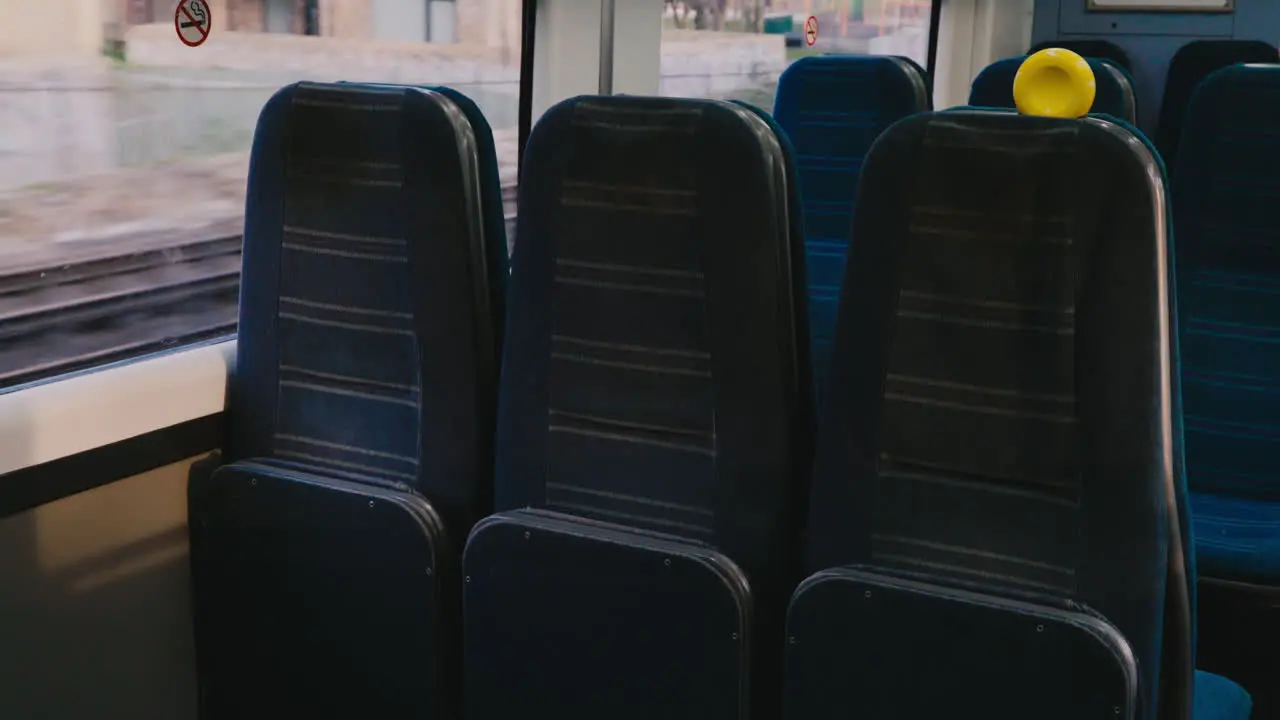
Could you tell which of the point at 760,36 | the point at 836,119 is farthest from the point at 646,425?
the point at 760,36

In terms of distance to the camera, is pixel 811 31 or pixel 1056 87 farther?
pixel 811 31

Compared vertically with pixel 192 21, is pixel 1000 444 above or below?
below

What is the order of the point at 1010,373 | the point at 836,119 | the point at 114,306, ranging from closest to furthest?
the point at 1010,373, the point at 114,306, the point at 836,119

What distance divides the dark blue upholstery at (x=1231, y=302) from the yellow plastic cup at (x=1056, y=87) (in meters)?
1.01

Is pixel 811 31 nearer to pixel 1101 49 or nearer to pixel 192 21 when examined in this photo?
pixel 1101 49

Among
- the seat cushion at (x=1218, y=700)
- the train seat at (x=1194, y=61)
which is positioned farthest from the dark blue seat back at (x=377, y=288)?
the train seat at (x=1194, y=61)

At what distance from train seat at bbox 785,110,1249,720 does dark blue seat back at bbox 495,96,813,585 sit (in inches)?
3.1

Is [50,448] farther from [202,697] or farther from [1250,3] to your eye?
[1250,3]

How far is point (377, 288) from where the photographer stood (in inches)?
70.5

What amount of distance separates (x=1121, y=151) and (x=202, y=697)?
144cm

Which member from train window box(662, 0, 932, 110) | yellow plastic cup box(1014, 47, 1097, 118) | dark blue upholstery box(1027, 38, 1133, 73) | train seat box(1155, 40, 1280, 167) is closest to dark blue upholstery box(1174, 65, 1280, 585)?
train window box(662, 0, 932, 110)

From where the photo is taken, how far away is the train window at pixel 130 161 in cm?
199

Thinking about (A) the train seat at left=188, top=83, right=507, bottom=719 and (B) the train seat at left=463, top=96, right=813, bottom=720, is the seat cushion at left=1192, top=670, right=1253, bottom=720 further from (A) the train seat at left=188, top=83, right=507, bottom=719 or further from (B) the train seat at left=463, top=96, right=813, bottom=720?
(A) the train seat at left=188, top=83, right=507, bottom=719

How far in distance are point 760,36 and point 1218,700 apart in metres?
3.08
